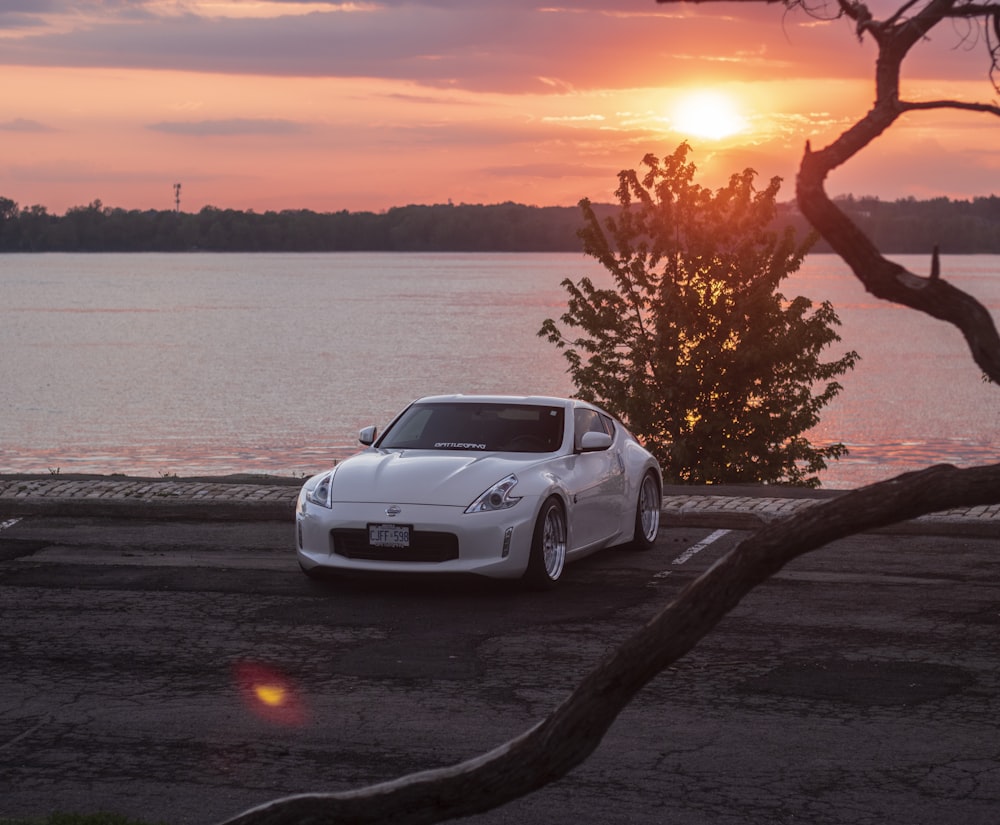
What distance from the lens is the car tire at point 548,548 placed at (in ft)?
38.3

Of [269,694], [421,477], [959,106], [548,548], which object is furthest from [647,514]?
[959,106]

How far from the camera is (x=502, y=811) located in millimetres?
6523

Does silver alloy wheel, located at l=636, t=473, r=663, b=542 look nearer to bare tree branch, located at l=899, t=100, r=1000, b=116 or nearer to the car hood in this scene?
the car hood

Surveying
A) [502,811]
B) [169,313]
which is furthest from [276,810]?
[169,313]

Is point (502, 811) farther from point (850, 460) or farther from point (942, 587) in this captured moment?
point (850, 460)

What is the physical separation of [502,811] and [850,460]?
38.7m

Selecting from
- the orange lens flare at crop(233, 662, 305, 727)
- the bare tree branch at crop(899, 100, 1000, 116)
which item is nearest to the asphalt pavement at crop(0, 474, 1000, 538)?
the orange lens flare at crop(233, 662, 305, 727)

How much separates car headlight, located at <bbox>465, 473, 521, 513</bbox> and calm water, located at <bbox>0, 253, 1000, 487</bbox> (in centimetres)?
2512

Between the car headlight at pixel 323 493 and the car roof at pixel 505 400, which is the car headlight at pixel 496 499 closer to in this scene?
the car headlight at pixel 323 493

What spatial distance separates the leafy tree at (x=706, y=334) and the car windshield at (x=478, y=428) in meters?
14.9

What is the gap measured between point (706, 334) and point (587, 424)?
51.3 feet

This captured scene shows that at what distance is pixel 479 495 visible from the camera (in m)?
11.7

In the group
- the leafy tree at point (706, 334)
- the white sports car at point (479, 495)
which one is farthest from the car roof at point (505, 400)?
the leafy tree at point (706, 334)

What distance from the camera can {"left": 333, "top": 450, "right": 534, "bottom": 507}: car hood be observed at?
11.6 meters
